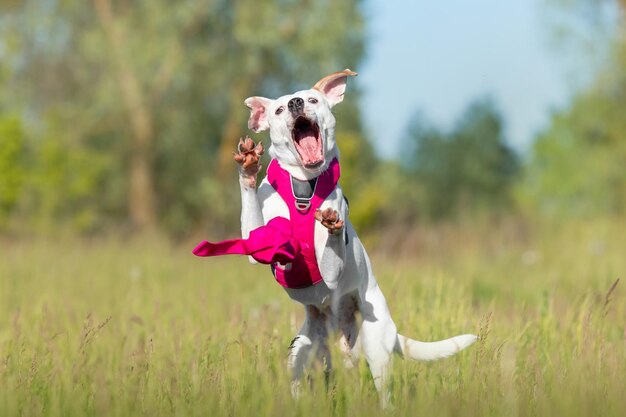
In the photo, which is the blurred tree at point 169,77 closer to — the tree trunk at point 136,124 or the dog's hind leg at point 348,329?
the tree trunk at point 136,124

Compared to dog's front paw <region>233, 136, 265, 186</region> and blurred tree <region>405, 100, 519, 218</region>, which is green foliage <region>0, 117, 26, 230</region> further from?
blurred tree <region>405, 100, 519, 218</region>

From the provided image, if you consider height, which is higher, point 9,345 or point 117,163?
point 117,163

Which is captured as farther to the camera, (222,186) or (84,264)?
(222,186)

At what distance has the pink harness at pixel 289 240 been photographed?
4395 millimetres

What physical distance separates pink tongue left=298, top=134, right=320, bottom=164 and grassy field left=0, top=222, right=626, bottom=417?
1071mm

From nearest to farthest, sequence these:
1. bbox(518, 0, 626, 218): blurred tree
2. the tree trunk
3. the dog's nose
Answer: the dog's nose
the tree trunk
bbox(518, 0, 626, 218): blurred tree

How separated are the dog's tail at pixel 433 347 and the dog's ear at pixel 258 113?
141 cm

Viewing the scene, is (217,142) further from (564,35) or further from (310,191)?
(310,191)

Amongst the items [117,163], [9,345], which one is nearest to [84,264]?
[9,345]

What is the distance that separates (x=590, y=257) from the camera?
1780cm

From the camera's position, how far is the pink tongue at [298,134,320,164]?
178 inches

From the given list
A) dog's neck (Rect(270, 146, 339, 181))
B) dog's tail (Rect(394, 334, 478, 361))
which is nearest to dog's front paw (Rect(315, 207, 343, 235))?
dog's neck (Rect(270, 146, 339, 181))

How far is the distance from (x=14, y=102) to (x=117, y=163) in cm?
327

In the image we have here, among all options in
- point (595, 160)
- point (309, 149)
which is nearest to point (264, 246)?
point (309, 149)
